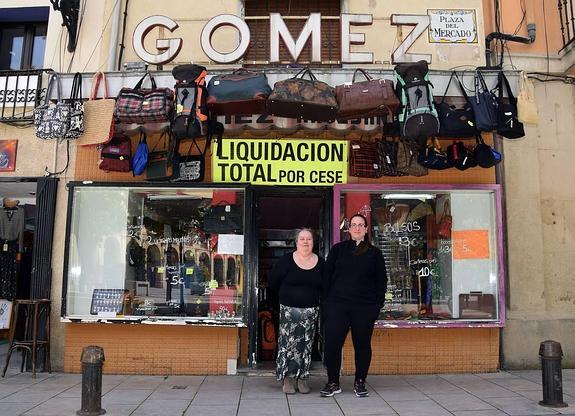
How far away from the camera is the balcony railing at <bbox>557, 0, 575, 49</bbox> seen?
7.59 metres

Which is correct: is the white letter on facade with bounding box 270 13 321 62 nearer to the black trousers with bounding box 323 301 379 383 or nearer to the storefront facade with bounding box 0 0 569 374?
the storefront facade with bounding box 0 0 569 374

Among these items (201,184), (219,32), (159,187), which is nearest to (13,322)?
(159,187)

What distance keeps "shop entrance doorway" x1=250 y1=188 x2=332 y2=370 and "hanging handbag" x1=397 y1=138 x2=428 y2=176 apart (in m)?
1.10

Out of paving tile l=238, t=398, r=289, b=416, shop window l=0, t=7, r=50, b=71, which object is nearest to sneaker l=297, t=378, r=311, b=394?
paving tile l=238, t=398, r=289, b=416

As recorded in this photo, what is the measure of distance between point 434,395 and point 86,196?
5294 millimetres

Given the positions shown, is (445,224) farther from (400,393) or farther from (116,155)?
(116,155)

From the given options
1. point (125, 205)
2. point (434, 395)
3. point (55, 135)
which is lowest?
point (434, 395)

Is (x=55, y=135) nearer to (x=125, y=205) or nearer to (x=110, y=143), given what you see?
(x=110, y=143)

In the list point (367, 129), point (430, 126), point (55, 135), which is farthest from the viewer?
point (367, 129)

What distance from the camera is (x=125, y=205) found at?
7.30 m

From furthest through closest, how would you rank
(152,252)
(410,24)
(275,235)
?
(275,235), (152,252), (410,24)

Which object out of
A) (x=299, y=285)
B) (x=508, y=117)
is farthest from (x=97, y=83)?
(x=508, y=117)

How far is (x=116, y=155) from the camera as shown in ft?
22.6

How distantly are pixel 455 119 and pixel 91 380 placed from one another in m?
4.91
